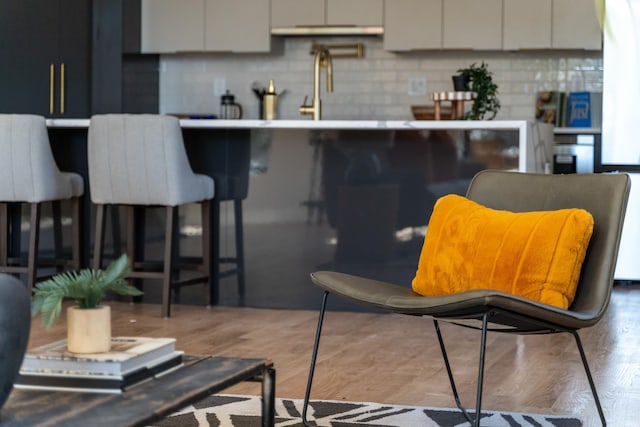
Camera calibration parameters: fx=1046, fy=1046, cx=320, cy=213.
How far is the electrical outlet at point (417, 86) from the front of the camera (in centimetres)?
738

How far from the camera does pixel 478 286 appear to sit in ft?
9.47

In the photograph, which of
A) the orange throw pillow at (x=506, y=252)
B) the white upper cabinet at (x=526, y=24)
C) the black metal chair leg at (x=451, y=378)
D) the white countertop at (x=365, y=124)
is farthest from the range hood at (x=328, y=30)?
the black metal chair leg at (x=451, y=378)

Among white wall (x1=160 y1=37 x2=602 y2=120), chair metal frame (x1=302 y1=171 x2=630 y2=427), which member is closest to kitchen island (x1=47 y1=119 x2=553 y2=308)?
chair metal frame (x1=302 y1=171 x2=630 y2=427)

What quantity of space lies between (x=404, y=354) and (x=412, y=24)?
3612 millimetres

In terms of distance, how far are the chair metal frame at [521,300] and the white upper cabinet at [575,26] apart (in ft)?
13.2

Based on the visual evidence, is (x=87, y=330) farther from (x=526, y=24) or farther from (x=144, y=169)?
(x=526, y=24)

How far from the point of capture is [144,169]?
486 centimetres

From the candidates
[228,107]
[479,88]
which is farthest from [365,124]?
[228,107]

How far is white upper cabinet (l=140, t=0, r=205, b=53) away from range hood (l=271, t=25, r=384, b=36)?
58cm

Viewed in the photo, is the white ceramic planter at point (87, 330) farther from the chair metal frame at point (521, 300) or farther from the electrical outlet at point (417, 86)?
the electrical outlet at point (417, 86)

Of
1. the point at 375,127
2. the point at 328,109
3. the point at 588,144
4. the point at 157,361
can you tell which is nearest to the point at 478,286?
the point at 157,361

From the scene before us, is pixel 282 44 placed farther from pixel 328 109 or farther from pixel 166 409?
pixel 166 409

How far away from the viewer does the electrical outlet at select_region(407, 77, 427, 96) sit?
7.38 metres

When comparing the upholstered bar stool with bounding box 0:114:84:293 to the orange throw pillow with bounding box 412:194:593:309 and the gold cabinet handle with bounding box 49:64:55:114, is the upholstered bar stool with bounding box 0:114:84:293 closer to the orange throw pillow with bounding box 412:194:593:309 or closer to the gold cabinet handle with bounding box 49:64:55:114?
the gold cabinet handle with bounding box 49:64:55:114
